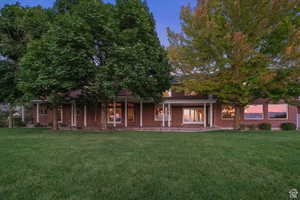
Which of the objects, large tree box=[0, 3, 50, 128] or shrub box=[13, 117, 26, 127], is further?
shrub box=[13, 117, 26, 127]

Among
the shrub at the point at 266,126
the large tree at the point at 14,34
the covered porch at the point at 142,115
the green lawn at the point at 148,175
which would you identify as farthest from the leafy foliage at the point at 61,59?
the shrub at the point at 266,126

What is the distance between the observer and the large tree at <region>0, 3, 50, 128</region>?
40.1ft

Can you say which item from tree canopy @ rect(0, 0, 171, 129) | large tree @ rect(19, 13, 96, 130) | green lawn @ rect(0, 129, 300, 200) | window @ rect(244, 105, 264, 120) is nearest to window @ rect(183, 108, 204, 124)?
window @ rect(244, 105, 264, 120)

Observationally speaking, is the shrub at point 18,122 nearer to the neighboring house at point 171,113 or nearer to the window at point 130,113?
the neighboring house at point 171,113

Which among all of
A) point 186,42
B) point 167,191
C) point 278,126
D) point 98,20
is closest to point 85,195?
point 167,191

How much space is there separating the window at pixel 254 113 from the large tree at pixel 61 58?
15248 mm

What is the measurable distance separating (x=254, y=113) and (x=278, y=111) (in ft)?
7.67

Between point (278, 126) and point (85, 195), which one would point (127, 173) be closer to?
point (85, 195)

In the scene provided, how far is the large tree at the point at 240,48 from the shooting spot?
1026 cm

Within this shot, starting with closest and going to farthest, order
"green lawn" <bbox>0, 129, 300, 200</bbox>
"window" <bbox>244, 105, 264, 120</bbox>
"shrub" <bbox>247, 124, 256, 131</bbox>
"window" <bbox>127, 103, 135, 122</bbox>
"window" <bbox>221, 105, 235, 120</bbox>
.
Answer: "green lawn" <bbox>0, 129, 300, 200</bbox> < "shrub" <bbox>247, 124, 256, 131</bbox> < "window" <bbox>244, 105, 264, 120</bbox> < "window" <bbox>221, 105, 235, 120</bbox> < "window" <bbox>127, 103, 135, 122</bbox>

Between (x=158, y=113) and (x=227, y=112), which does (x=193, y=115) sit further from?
(x=158, y=113)

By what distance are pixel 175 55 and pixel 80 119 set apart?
12917 millimetres

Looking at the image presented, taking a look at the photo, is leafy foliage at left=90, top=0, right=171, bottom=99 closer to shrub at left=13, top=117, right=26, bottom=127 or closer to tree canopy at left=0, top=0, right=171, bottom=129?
tree canopy at left=0, top=0, right=171, bottom=129

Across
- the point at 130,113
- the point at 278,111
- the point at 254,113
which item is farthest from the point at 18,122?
the point at 278,111
